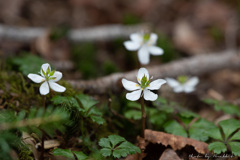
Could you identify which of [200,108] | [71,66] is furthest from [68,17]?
[200,108]

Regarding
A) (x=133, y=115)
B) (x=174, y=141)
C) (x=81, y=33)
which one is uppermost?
(x=81, y=33)

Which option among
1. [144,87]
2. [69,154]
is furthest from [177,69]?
[69,154]

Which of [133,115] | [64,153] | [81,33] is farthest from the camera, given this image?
[81,33]

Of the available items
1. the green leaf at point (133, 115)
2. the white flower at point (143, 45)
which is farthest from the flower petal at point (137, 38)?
the green leaf at point (133, 115)

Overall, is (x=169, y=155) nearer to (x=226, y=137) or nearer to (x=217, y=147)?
(x=217, y=147)

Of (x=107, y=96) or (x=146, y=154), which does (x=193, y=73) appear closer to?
(x=107, y=96)

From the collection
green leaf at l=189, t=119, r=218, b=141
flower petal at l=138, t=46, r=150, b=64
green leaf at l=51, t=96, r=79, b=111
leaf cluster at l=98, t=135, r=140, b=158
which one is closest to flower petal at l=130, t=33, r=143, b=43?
flower petal at l=138, t=46, r=150, b=64

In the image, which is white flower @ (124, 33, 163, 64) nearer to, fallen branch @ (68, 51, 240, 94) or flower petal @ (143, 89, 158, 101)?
fallen branch @ (68, 51, 240, 94)

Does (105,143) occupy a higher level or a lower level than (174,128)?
lower
